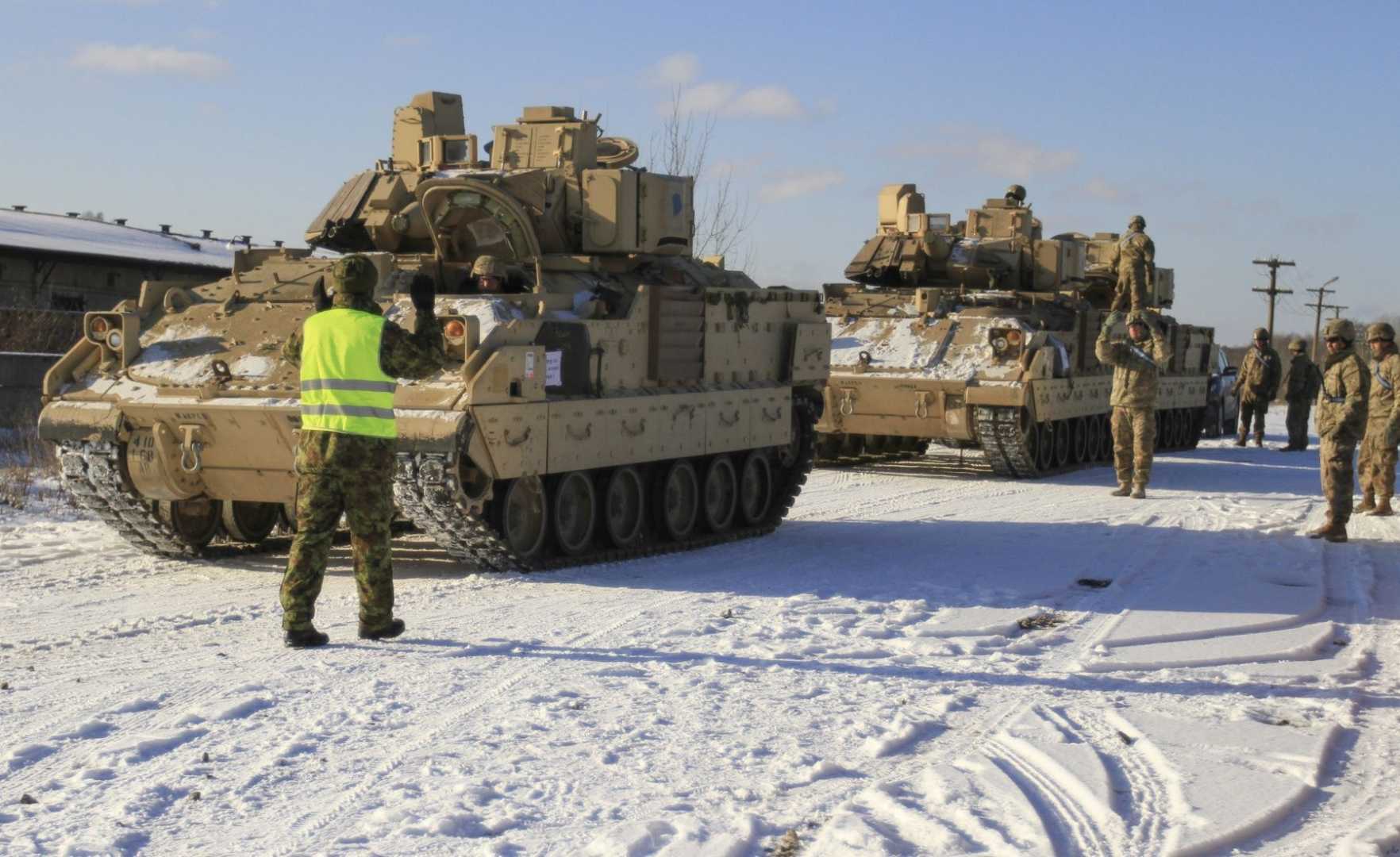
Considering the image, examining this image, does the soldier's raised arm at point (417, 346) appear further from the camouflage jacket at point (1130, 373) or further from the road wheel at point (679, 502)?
the camouflage jacket at point (1130, 373)

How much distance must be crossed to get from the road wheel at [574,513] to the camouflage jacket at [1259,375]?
17.7m

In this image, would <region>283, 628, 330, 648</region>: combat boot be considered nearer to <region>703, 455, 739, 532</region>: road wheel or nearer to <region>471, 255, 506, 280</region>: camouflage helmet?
<region>471, 255, 506, 280</region>: camouflage helmet

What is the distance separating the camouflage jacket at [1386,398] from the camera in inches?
582

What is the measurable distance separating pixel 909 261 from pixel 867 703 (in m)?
16.3

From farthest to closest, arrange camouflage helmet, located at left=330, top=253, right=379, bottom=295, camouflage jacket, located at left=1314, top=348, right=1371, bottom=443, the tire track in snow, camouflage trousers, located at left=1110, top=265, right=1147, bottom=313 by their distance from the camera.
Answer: camouflage trousers, located at left=1110, top=265, right=1147, bottom=313
camouflage jacket, located at left=1314, top=348, right=1371, bottom=443
camouflage helmet, located at left=330, top=253, right=379, bottom=295
the tire track in snow

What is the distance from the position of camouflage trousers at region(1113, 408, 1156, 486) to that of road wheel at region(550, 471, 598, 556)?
7269 millimetres

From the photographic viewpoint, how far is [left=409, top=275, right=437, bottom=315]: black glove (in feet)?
27.6

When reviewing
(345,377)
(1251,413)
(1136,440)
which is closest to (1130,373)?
(1136,440)

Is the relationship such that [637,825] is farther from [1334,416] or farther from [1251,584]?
[1334,416]

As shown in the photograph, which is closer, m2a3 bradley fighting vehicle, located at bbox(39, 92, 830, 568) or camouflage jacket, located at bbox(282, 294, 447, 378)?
camouflage jacket, located at bbox(282, 294, 447, 378)

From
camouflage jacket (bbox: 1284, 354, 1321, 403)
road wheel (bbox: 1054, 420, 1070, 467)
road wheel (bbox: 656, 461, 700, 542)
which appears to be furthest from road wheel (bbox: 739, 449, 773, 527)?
camouflage jacket (bbox: 1284, 354, 1321, 403)

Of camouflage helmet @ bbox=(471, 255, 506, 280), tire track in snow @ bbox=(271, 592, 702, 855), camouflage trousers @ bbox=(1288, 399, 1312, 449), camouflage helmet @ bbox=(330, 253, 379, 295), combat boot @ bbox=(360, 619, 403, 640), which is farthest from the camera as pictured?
camouflage trousers @ bbox=(1288, 399, 1312, 449)

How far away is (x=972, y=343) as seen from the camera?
789 inches

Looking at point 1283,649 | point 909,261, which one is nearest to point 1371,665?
point 1283,649
